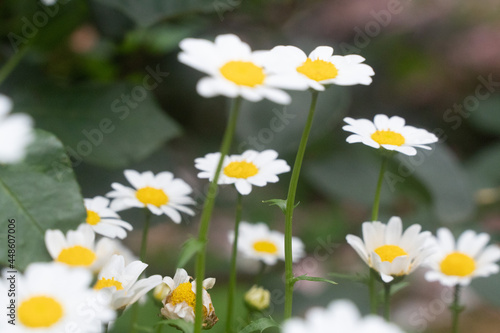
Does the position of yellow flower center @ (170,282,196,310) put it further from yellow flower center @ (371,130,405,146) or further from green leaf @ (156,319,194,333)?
yellow flower center @ (371,130,405,146)

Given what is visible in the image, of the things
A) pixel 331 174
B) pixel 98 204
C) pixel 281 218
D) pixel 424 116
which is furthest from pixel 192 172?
pixel 98 204

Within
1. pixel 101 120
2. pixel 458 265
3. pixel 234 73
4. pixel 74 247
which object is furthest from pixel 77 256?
pixel 101 120

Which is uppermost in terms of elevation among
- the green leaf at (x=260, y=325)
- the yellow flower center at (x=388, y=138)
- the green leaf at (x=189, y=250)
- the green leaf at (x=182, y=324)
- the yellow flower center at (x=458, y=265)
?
the yellow flower center at (x=388, y=138)

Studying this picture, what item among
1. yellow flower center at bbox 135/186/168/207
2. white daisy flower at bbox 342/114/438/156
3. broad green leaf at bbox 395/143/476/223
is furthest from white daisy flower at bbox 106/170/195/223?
broad green leaf at bbox 395/143/476/223

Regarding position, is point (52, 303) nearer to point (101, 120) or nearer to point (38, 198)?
A: point (38, 198)

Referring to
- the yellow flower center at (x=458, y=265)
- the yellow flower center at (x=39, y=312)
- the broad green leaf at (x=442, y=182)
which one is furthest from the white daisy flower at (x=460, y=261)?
the broad green leaf at (x=442, y=182)

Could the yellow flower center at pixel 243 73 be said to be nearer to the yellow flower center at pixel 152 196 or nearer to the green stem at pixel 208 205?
the green stem at pixel 208 205

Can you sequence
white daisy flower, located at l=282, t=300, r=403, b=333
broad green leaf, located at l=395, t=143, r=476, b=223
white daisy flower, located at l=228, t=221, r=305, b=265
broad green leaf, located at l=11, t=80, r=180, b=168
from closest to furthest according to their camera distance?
white daisy flower, located at l=282, t=300, r=403, b=333 < white daisy flower, located at l=228, t=221, r=305, b=265 < broad green leaf, located at l=11, t=80, r=180, b=168 < broad green leaf, located at l=395, t=143, r=476, b=223
